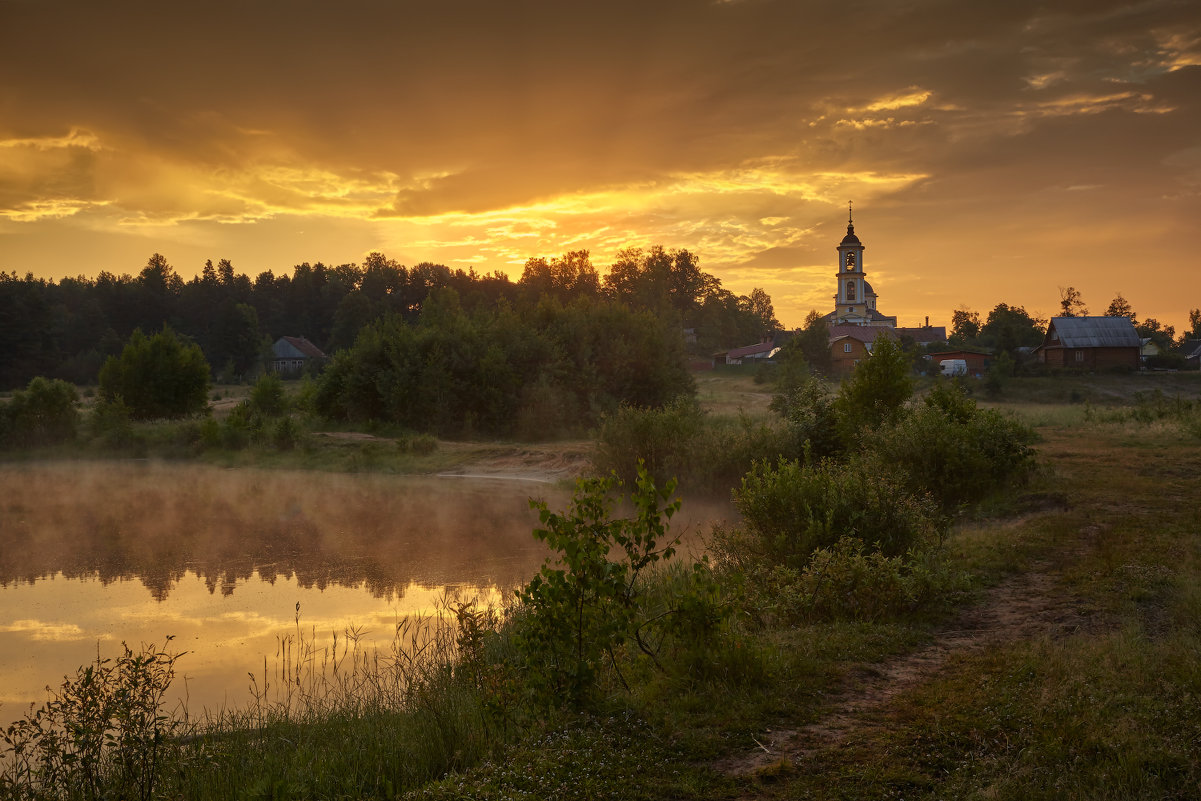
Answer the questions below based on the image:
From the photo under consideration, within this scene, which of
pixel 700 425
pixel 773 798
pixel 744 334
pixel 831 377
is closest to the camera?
pixel 773 798

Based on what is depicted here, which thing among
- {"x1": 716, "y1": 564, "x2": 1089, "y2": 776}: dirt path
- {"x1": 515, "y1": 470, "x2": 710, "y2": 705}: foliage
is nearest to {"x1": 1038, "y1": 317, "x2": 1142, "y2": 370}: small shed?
{"x1": 716, "y1": 564, "x2": 1089, "y2": 776}: dirt path

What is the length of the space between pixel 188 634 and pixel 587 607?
7.55m

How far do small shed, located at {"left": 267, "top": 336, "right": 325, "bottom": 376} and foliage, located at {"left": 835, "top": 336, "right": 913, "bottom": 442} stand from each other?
6647cm

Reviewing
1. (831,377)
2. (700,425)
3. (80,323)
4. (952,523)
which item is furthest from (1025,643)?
(80,323)

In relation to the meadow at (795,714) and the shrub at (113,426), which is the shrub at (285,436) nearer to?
the shrub at (113,426)

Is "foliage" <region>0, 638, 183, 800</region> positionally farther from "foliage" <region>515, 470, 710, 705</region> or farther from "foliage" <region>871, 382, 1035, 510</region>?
"foliage" <region>871, 382, 1035, 510</region>

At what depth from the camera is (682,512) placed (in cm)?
1998

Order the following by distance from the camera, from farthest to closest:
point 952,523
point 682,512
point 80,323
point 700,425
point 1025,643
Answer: point 80,323 → point 700,425 → point 682,512 → point 952,523 → point 1025,643

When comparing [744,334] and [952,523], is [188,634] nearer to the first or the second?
[952,523]

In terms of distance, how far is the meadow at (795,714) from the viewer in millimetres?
5023

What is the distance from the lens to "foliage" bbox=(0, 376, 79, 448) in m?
32.8

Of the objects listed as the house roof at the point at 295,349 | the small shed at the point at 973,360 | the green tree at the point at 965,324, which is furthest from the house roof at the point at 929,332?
the house roof at the point at 295,349

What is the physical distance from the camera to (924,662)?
7.30 metres

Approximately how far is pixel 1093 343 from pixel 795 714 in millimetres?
66443
